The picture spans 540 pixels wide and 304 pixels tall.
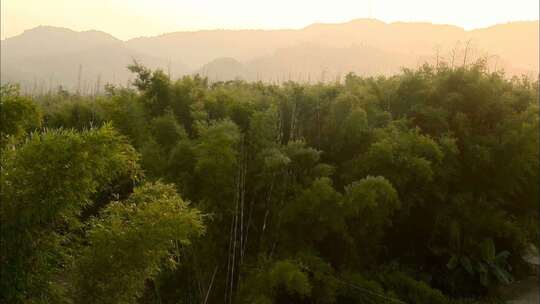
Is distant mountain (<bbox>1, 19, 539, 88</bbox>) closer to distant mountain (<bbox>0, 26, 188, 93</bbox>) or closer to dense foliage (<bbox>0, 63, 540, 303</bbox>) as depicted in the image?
distant mountain (<bbox>0, 26, 188, 93</bbox>)

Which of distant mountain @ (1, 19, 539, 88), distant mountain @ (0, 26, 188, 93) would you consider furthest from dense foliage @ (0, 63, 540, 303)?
distant mountain @ (0, 26, 188, 93)

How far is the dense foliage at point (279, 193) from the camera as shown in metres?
3.05

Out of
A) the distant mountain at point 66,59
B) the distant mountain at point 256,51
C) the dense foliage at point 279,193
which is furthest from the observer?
the distant mountain at point 66,59

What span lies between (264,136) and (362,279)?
2.10 meters

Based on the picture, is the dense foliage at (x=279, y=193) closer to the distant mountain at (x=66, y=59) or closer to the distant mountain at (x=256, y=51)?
the distant mountain at (x=256, y=51)

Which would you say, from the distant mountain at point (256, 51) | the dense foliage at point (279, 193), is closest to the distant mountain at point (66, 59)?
the distant mountain at point (256, 51)

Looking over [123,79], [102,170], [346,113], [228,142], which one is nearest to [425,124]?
[346,113]

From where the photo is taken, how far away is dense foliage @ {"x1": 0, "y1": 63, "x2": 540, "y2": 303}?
3.05 meters

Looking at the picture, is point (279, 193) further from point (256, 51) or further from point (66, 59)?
point (256, 51)

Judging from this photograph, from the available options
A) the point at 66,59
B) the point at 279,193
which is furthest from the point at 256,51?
the point at 279,193

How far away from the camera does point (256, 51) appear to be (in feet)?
406

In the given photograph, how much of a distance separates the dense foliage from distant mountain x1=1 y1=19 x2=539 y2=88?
51.7m

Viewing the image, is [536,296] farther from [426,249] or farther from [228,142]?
[228,142]

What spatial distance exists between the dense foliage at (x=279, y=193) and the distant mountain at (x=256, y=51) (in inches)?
2034
